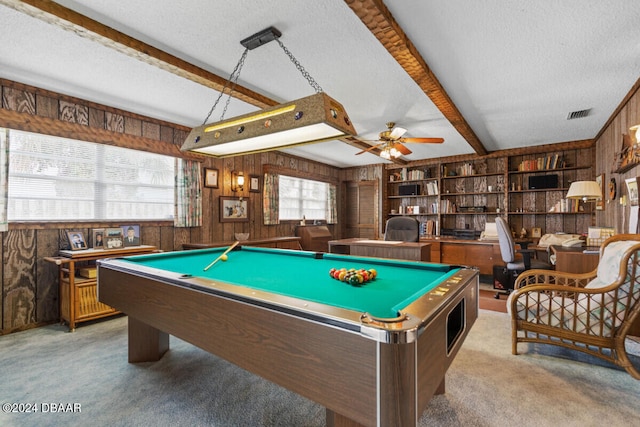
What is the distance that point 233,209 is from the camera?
5055mm

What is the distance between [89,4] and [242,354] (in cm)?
232

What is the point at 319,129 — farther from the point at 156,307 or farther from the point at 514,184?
the point at 514,184

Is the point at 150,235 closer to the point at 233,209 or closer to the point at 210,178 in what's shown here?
the point at 210,178

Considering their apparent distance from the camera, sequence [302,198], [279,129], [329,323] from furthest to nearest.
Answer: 1. [302,198]
2. [279,129]
3. [329,323]

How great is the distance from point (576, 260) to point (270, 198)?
4522 mm

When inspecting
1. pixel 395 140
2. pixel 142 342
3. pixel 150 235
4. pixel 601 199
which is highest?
pixel 395 140

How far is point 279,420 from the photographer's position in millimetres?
1665

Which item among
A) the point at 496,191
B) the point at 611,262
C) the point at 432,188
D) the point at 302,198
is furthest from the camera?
the point at 302,198

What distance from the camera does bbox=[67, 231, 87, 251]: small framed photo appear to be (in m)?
3.23

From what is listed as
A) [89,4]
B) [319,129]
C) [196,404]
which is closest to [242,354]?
[196,404]

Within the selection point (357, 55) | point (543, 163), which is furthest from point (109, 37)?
point (543, 163)

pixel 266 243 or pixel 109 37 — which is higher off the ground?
pixel 109 37

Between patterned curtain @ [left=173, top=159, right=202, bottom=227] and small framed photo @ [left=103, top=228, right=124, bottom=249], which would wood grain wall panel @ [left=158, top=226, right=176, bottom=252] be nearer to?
patterned curtain @ [left=173, top=159, right=202, bottom=227]

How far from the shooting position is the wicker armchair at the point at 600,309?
203cm
